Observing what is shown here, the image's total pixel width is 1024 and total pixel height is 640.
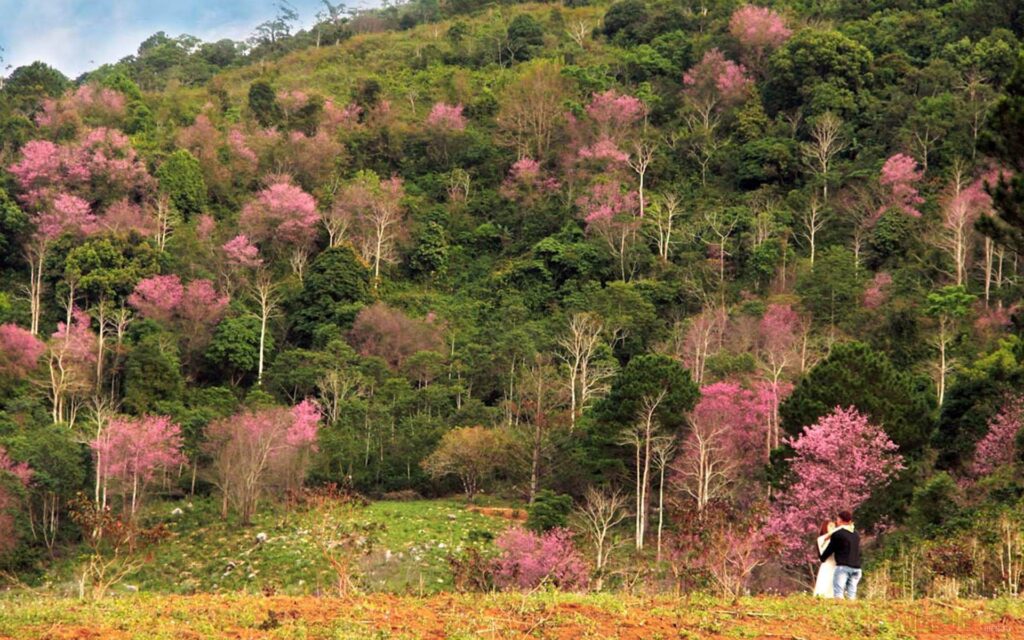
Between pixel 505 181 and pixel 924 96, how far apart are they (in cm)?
2059

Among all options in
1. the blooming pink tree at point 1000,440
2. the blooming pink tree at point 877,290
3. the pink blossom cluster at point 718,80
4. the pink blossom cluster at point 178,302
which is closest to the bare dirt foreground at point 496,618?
the blooming pink tree at point 1000,440

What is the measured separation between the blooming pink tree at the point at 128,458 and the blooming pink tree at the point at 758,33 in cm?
3948

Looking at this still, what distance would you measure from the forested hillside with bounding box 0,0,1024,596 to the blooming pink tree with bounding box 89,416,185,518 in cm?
17

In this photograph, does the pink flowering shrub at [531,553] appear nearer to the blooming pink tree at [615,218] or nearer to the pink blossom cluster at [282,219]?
the blooming pink tree at [615,218]

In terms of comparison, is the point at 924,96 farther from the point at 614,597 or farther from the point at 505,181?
the point at 614,597

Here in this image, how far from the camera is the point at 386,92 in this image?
72.2 m

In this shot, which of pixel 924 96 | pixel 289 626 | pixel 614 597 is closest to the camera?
pixel 289 626

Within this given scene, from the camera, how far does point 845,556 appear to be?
40.9 ft

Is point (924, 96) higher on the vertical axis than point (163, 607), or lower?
higher

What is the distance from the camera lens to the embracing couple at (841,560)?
12.4m

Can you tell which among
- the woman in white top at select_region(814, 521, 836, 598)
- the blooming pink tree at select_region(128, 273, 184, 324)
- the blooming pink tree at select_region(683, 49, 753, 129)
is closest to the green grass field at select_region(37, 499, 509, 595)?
the blooming pink tree at select_region(128, 273, 184, 324)

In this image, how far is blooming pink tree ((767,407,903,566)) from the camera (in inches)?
1058

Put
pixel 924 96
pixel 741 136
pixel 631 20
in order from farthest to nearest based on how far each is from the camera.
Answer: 1. pixel 631 20
2. pixel 741 136
3. pixel 924 96

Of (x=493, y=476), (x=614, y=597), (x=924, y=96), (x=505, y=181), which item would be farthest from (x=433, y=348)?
(x=614, y=597)
